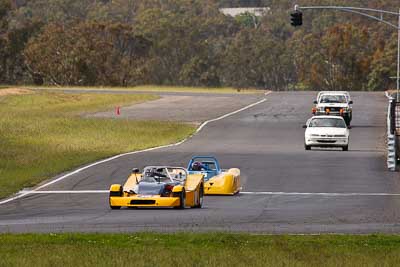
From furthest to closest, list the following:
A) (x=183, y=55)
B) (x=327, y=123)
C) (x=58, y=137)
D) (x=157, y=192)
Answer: (x=183, y=55) < (x=58, y=137) < (x=327, y=123) < (x=157, y=192)

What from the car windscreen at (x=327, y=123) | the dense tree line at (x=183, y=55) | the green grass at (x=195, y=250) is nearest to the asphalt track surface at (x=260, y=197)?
the car windscreen at (x=327, y=123)

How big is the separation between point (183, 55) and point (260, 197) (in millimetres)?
130182

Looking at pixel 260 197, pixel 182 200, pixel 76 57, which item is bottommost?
pixel 76 57

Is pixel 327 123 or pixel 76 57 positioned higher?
pixel 327 123

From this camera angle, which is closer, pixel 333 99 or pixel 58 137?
pixel 58 137

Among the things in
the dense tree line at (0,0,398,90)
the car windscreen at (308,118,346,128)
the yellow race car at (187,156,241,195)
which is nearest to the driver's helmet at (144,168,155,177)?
the yellow race car at (187,156,241,195)

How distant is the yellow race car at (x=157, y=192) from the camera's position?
990 inches

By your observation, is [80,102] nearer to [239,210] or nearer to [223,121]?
[223,121]

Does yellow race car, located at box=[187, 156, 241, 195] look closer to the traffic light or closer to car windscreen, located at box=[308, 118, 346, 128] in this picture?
car windscreen, located at box=[308, 118, 346, 128]

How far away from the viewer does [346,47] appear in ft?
472

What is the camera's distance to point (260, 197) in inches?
1142

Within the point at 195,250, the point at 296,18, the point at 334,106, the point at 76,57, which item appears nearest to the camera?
the point at 195,250

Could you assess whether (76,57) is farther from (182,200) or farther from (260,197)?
(182,200)

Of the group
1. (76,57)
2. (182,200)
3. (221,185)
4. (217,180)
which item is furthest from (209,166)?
(76,57)
